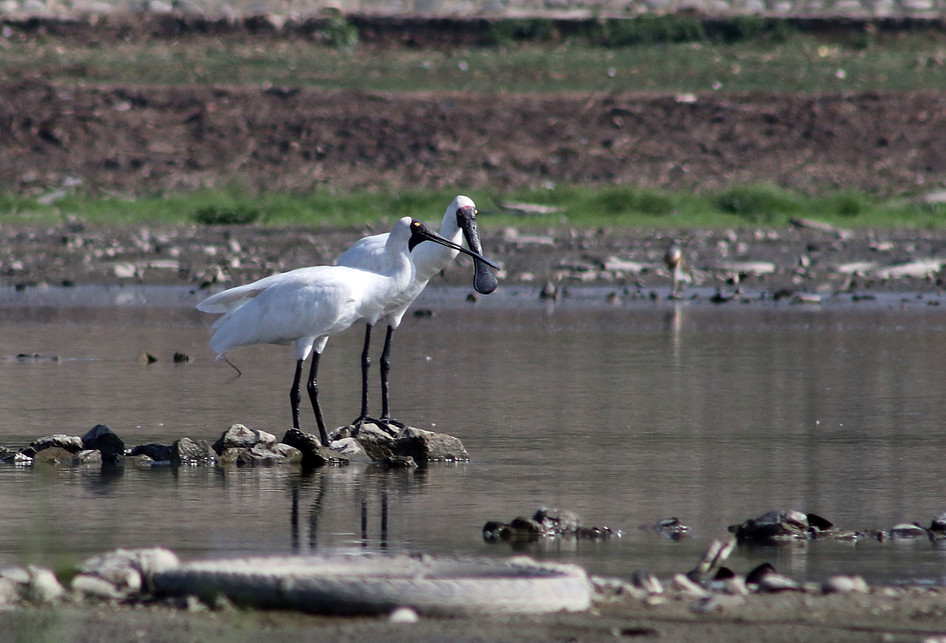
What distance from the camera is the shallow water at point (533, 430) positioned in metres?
6.69

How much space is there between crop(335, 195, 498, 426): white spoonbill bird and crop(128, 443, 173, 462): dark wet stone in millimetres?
1319

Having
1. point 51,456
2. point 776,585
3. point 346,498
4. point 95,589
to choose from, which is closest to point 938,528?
point 776,585

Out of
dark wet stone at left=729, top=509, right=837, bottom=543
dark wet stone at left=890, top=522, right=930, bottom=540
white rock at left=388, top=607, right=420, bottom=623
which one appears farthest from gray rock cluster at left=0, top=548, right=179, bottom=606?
dark wet stone at left=890, top=522, right=930, bottom=540

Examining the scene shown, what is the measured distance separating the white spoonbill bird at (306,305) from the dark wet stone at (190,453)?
0.76 m

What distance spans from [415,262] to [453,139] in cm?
2168

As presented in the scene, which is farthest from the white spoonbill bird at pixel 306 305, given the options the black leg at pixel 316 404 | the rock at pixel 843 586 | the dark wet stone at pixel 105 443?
the rock at pixel 843 586

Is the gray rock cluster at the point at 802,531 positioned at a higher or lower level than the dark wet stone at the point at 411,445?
lower

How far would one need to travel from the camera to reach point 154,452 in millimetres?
8680

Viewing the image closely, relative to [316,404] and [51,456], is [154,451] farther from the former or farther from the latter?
[316,404]

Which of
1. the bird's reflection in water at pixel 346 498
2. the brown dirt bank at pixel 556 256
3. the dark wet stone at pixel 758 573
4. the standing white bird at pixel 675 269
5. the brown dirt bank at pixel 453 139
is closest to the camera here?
the dark wet stone at pixel 758 573

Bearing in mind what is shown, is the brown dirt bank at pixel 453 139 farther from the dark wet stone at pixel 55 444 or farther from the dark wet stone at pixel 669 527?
the dark wet stone at pixel 669 527

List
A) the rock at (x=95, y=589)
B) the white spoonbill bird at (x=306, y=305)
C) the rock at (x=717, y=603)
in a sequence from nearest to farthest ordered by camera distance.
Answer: the rock at (x=717, y=603) < the rock at (x=95, y=589) < the white spoonbill bird at (x=306, y=305)

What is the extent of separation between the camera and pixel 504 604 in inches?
205

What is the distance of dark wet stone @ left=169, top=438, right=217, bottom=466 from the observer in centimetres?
863
